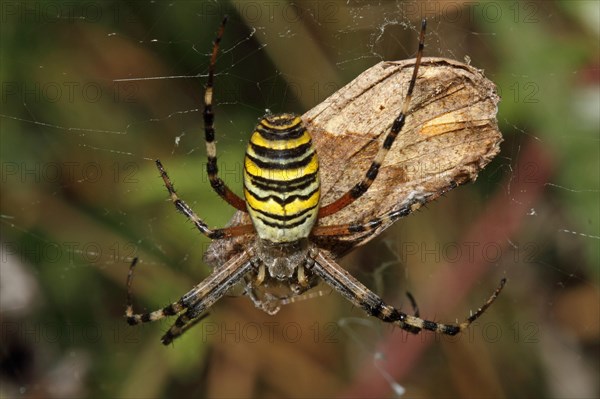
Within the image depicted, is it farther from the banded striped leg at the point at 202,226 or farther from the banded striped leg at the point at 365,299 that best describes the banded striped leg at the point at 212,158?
the banded striped leg at the point at 365,299

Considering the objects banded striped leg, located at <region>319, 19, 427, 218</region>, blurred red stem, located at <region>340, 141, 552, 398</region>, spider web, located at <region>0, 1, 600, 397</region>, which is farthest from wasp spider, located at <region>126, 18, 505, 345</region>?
blurred red stem, located at <region>340, 141, 552, 398</region>

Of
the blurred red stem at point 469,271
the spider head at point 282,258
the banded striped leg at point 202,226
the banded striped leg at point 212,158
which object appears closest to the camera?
the banded striped leg at point 212,158

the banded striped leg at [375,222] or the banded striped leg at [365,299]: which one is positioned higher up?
the banded striped leg at [375,222]

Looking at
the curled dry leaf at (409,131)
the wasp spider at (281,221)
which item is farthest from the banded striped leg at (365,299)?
the curled dry leaf at (409,131)

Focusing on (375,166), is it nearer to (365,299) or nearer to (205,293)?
(365,299)

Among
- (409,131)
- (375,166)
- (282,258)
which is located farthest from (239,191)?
(409,131)

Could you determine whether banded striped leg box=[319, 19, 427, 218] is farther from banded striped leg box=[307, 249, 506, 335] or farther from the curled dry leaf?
banded striped leg box=[307, 249, 506, 335]

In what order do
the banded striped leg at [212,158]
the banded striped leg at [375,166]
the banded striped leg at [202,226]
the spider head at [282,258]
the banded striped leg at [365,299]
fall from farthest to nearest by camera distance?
the banded striped leg at [365,299]
the spider head at [282,258]
the banded striped leg at [202,226]
the banded striped leg at [212,158]
the banded striped leg at [375,166]
